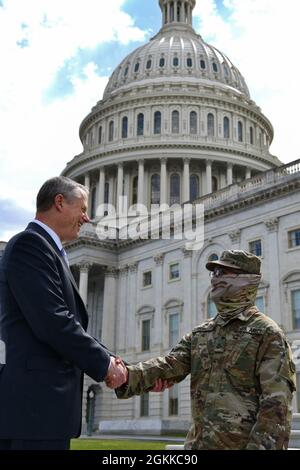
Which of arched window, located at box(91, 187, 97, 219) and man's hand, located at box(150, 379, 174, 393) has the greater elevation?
arched window, located at box(91, 187, 97, 219)

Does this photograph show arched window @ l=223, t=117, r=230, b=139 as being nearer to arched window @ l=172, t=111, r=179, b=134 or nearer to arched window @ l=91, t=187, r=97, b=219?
arched window @ l=172, t=111, r=179, b=134

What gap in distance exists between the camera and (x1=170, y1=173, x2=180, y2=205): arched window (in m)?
75.2

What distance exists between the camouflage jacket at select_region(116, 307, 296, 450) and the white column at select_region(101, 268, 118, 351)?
51337mm

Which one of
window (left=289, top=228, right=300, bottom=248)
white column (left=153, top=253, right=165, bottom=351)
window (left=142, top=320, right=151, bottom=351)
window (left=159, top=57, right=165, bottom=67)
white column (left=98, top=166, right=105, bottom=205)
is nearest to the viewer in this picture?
window (left=289, top=228, right=300, bottom=248)

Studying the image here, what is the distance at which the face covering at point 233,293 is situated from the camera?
4645mm

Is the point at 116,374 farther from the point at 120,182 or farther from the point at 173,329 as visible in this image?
the point at 120,182

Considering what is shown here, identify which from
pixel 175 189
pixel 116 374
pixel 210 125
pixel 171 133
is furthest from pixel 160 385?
pixel 210 125

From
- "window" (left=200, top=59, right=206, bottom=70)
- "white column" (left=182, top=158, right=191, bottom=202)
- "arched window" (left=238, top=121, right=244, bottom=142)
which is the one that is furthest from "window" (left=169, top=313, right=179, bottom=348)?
"window" (left=200, top=59, right=206, bottom=70)

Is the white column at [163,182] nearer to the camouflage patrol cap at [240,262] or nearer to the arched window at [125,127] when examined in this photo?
the arched window at [125,127]

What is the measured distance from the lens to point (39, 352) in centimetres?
418

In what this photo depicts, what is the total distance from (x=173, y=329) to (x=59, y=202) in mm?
46006

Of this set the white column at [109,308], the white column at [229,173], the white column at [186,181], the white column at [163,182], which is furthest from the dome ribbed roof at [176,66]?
the white column at [109,308]
